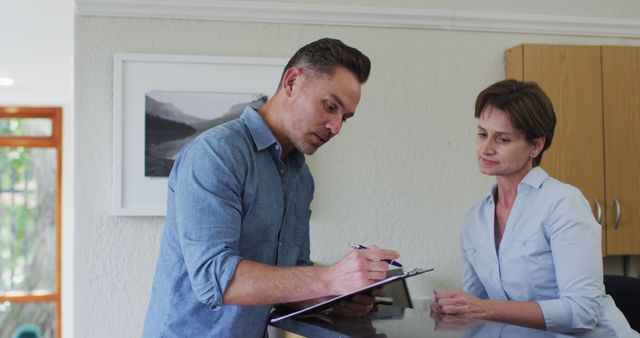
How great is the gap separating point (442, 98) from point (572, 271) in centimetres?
132

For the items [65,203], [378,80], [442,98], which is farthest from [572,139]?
[65,203]

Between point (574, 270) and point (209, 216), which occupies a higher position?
point (209, 216)

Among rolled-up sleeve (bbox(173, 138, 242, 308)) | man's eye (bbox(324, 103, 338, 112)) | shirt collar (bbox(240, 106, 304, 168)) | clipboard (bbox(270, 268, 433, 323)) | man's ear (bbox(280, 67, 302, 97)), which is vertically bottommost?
clipboard (bbox(270, 268, 433, 323))

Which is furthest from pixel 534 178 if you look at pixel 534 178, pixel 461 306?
pixel 461 306

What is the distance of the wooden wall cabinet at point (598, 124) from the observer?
298cm

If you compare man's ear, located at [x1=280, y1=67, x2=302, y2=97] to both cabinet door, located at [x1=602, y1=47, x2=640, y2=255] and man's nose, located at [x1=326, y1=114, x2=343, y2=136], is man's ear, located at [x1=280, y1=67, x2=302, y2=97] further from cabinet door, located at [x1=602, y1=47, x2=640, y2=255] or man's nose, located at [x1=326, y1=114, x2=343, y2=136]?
cabinet door, located at [x1=602, y1=47, x2=640, y2=255]

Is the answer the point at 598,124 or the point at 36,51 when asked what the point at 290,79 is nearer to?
the point at 598,124

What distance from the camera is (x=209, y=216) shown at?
150 centimetres

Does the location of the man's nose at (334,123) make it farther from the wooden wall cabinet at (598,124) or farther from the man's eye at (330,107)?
the wooden wall cabinet at (598,124)

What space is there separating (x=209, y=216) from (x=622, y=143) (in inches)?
84.8

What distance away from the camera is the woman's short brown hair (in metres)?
2.01

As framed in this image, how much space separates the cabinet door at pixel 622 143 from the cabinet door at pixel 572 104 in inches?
1.5

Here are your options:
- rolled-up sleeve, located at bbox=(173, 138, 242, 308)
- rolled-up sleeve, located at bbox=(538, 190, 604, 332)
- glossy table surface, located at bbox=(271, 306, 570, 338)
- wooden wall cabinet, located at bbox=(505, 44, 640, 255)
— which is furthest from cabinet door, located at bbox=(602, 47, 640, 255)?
rolled-up sleeve, located at bbox=(173, 138, 242, 308)

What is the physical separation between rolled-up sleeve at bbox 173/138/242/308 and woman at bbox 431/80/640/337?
0.62 m
